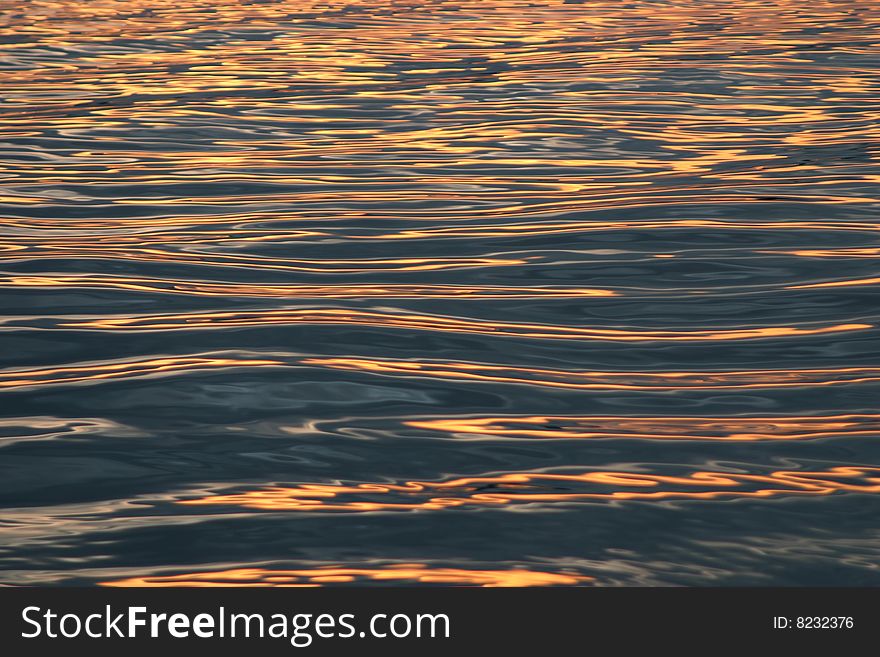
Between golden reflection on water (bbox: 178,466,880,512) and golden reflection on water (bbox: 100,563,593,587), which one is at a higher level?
golden reflection on water (bbox: 100,563,593,587)

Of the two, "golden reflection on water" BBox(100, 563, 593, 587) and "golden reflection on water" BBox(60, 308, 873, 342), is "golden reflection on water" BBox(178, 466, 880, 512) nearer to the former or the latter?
"golden reflection on water" BBox(100, 563, 593, 587)

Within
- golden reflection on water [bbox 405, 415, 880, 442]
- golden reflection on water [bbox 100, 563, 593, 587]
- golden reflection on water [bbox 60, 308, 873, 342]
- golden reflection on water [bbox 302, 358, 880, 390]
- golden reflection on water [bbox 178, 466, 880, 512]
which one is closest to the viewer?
golden reflection on water [bbox 100, 563, 593, 587]

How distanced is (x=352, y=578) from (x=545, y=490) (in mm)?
506

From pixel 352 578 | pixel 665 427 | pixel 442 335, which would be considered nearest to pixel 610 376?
pixel 665 427

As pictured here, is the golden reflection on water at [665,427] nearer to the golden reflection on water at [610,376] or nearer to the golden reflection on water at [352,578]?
the golden reflection on water at [610,376]

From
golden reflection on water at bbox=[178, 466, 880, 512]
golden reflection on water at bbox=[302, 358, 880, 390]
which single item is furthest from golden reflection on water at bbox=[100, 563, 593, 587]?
golden reflection on water at bbox=[302, 358, 880, 390]

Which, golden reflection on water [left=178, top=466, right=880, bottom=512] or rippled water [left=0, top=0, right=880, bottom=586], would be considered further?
golden reflection on water [left=178, top=466, right=880, bottom=512]

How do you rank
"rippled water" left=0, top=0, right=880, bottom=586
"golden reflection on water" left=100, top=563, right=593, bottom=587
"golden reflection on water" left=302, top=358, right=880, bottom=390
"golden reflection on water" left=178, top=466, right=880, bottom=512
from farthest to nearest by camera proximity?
"golden reflection on water" left=302, top=358, right=880, bottom=390, "golden reflection on water" left=178, top=466, right=880, bottom=512, "rippled water" left=0, top=0, right=880, bottom=586, "golden reflection on water" left=100, top=563, right=593, bottom=587

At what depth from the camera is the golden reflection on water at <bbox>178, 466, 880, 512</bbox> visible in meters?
2.64

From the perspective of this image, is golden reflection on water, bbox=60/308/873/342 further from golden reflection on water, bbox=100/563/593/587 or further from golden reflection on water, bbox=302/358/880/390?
golden reflection on water, bbox=100/563/593/587

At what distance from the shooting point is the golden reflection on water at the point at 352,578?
2.32m

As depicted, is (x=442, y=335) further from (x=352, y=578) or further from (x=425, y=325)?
(x=352, y=578)

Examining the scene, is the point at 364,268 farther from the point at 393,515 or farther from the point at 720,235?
the point at 393,515

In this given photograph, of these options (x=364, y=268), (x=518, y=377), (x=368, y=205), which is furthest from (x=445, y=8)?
(x=518, y=377)
